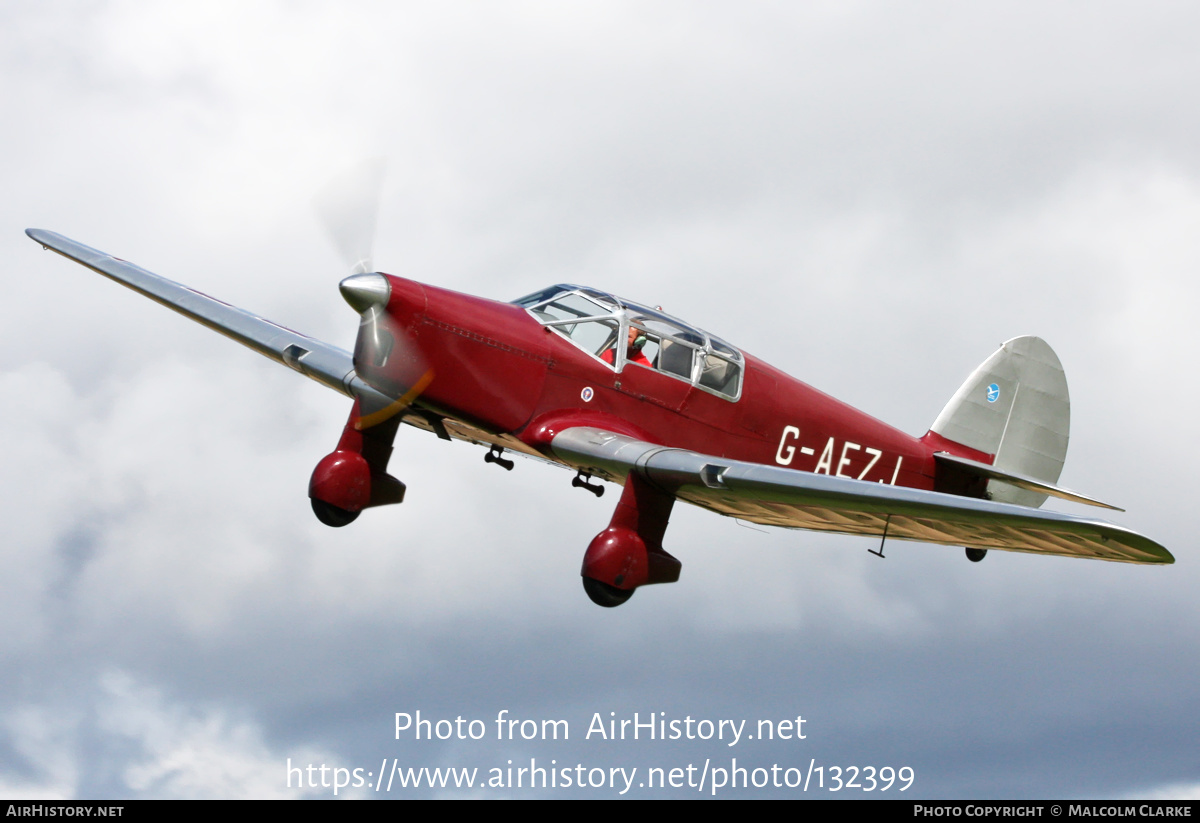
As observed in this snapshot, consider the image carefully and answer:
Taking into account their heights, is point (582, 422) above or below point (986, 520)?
above

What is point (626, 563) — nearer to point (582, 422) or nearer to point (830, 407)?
point (582, 422)

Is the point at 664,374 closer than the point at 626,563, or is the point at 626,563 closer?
the point at 626,563

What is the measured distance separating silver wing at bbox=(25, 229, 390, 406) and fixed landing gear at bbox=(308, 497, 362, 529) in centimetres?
132

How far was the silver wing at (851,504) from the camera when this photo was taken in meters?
10.1

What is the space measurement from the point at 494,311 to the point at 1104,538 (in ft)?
21.4

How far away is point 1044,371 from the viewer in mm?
18219

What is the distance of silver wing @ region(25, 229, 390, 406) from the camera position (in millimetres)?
14508

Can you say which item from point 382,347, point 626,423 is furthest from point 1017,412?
point 382,347

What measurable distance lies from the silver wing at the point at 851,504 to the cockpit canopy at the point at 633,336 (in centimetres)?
105

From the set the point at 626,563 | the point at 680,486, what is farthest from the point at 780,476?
the point at 626,563

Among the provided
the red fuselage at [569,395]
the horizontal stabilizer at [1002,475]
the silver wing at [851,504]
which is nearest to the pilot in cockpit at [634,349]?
the red fuselage at [569,395]

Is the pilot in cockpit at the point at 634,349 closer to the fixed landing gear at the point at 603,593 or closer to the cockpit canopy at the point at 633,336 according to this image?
the cockpit canopy at the point at 633,336

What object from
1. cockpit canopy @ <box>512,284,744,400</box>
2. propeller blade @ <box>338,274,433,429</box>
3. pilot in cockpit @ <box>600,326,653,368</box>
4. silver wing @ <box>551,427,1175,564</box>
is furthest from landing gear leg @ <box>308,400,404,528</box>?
pilot in cockpit @ <box>600,326,653,368</box>

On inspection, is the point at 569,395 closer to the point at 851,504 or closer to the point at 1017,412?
the point at 851,504
